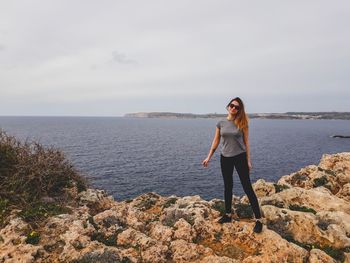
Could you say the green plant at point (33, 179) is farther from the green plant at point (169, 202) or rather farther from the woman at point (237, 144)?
the woman at point (237, 144)

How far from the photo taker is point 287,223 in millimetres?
10297

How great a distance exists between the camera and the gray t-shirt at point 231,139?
9.25m

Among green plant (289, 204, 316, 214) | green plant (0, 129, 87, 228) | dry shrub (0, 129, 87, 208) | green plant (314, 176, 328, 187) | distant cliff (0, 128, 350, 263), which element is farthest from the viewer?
green plant (314, 176, 328, 187)

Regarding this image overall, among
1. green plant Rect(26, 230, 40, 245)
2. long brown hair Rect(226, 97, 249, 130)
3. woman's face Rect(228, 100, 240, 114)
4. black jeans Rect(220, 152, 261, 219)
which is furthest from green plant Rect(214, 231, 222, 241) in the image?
green plant Rect(26, 230, 40, 245)

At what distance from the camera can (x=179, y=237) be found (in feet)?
29.8

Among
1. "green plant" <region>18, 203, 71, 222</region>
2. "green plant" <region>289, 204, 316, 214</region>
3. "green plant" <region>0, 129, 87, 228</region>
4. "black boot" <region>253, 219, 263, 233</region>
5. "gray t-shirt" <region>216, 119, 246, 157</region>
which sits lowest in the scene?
"green plant" <region>289, 204, 316, 214</region>

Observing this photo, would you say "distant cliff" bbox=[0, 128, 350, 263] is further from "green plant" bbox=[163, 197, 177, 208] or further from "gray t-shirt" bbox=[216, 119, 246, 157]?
"gray t-shirt" bbox=[216, 119, 246, 157]

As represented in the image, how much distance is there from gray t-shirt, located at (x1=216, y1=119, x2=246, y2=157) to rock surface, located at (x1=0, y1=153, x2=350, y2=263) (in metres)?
2.57

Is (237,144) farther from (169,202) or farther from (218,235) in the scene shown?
(169,202)

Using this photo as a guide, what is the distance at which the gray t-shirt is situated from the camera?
30.3 ft

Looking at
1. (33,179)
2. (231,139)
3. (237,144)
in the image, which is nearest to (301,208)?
(237,144)

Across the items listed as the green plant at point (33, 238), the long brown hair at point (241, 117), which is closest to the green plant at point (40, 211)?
the green plant at point (33, 238)

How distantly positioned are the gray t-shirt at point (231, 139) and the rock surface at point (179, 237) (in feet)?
8.45

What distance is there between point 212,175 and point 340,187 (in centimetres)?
2973
